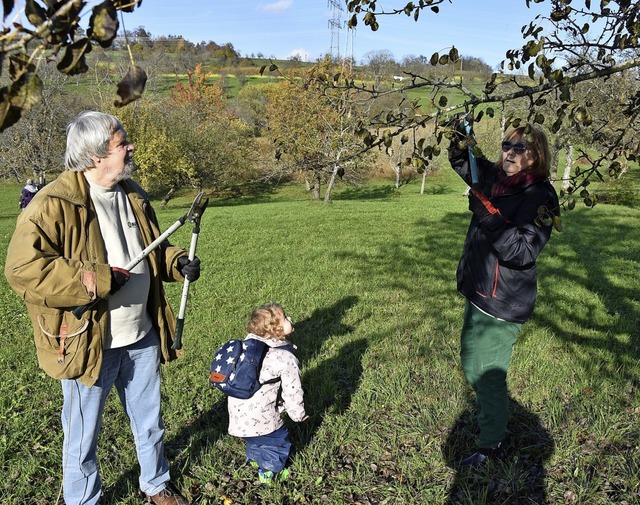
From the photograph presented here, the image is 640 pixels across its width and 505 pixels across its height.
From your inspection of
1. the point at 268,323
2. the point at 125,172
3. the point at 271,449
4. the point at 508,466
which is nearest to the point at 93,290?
the point at 125,172

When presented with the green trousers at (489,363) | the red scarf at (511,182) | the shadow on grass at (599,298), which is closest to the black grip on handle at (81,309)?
the green trousers at (489,363)

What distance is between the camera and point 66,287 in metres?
2.38

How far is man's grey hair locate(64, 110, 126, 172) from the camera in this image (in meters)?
2.54

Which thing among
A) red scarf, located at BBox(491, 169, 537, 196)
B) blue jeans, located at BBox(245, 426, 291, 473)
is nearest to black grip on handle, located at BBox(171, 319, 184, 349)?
blue jeans, located at BBox(245, 426, 291, 473)

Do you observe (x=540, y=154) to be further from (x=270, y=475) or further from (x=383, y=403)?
(x=270, y=475)

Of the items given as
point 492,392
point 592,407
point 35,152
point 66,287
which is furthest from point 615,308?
point 35,152

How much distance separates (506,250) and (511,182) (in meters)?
0.49

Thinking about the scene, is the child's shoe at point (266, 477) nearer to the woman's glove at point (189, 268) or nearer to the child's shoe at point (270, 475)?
the child's shoe at point (270, 475)

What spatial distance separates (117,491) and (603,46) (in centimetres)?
403

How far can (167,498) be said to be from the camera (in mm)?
3225

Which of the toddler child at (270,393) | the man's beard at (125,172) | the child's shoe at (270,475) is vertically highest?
the man's beard at (125,172)

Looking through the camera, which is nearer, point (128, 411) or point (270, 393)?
point (128, 411)

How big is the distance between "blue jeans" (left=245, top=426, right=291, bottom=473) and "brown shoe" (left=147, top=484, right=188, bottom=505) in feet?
1.82

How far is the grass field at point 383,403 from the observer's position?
3418 mm
